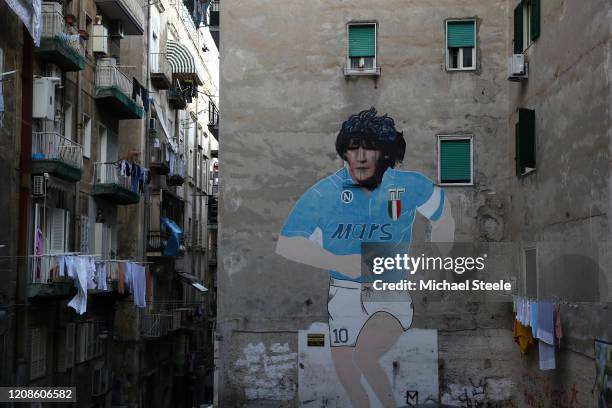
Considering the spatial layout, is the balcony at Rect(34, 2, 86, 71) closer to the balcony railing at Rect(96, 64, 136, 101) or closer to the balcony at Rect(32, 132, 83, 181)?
the balcony at Rect(32, 132, 83, 181)

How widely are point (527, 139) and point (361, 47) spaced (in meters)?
4.77

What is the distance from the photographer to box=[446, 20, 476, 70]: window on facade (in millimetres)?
20156

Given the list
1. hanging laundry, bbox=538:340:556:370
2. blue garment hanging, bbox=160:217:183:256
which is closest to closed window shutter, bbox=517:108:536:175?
hanging laundry, bbox=538:340:556:370

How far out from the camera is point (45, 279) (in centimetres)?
1947

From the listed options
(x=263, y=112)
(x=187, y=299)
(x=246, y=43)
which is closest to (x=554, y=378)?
(x=263, y=112)

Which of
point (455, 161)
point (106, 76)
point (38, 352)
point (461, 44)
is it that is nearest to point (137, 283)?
point (38, 352)

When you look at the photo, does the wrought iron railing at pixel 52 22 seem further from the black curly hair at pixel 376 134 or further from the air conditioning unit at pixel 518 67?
the air conditioning unit at pixel 518 67

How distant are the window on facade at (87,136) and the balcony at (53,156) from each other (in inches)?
119

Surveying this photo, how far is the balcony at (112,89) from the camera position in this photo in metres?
24.9

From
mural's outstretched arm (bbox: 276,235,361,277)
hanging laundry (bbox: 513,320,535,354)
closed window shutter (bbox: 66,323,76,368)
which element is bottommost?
closed window shutter (bbox: 66,323,76,368)

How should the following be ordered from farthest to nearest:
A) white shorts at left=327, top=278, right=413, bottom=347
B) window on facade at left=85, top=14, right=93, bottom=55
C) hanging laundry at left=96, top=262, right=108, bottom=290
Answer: window on facade at left=85, top=14, right=93, bottom=55
hanging laundry at left=96, top=262, right=108, bottom=290
white shorts at left=327, top=278, right=413, bottom=347

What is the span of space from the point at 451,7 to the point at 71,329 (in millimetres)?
13538

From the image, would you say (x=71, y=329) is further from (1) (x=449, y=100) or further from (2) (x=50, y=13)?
(1) (x=449, y=100)

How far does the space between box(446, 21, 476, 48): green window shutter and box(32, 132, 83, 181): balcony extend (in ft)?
32.4
